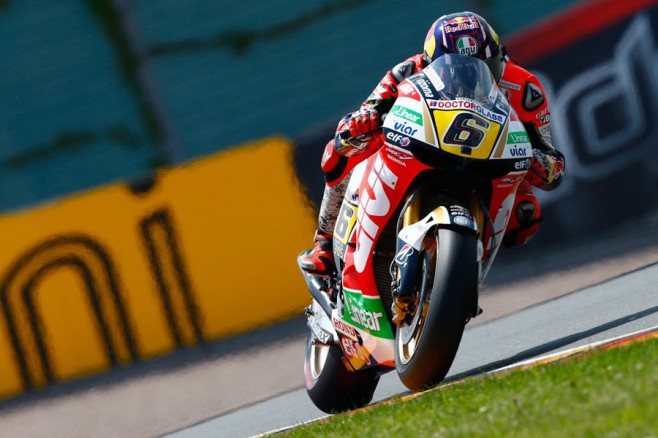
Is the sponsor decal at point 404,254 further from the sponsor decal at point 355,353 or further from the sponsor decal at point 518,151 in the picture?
the sponsor decal at point 355,353

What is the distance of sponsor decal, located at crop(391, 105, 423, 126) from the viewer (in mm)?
4890

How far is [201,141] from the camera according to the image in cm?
896

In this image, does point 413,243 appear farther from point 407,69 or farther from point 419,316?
point 407,69

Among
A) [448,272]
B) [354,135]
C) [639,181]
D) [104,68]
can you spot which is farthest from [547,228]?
[448,272]

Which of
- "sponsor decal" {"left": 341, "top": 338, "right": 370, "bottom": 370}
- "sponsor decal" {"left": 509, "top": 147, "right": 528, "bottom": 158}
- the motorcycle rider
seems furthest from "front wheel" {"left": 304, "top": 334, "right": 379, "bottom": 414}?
"sponsor decal" {"left": 509, "top": 147, "right": 528, "bottom": 158}

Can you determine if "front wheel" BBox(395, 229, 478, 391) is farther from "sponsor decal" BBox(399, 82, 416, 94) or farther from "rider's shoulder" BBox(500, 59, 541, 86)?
"rider's shoulder" BBox(500, 59, 541, 86)

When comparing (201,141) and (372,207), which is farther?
(201,141)

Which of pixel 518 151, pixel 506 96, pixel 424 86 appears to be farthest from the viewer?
pixel 506 96

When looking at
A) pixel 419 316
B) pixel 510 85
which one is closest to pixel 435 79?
pixel 510 85

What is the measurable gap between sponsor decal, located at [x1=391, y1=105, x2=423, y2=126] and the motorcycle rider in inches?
8.0

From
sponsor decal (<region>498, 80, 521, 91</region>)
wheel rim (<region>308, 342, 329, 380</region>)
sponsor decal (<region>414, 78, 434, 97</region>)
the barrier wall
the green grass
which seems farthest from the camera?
the barrier wall

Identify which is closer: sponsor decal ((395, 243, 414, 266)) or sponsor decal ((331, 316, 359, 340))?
sponsor decal ((395, 243, 414, 266))

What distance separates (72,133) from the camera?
352 inches

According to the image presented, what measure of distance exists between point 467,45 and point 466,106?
0.39 meters
